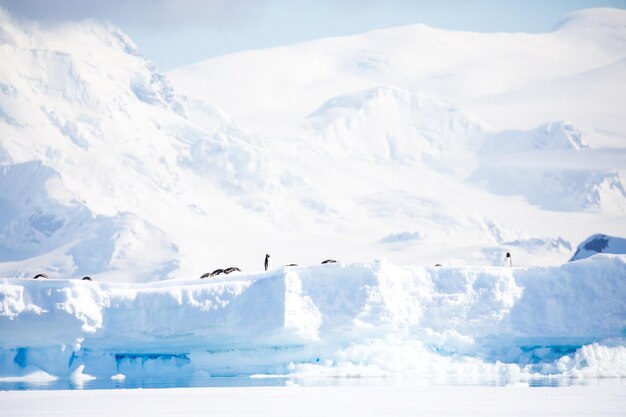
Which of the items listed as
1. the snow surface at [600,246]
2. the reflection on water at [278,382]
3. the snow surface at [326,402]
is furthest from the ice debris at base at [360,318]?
the snow surface at [600,246]

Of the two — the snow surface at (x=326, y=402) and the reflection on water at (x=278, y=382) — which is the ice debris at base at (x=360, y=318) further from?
the snow surface at (x=326, y=402)

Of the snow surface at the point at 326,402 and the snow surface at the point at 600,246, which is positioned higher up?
the snow surface at the point at 600,246

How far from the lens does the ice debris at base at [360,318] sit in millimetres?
43000

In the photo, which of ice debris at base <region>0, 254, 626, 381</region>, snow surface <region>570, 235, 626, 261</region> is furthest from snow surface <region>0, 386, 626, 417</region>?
snow surface <region>570, 235, 626, 261</region>

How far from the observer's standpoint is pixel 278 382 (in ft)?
130

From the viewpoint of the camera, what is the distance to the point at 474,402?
30.2 meters

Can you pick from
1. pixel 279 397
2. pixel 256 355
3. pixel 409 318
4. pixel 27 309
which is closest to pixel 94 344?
pixel 27 309

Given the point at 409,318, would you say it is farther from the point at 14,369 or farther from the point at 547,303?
the point at 14,369

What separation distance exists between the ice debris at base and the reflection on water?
6.65 ft

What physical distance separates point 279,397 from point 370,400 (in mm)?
2588

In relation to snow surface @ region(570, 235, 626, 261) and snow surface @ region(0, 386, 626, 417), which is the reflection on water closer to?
snow surface @ region(0, 386, 626, 417)

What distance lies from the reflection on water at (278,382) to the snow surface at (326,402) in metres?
2.33

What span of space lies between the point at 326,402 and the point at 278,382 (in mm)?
9394

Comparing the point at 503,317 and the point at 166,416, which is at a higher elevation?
the point at 503,317
